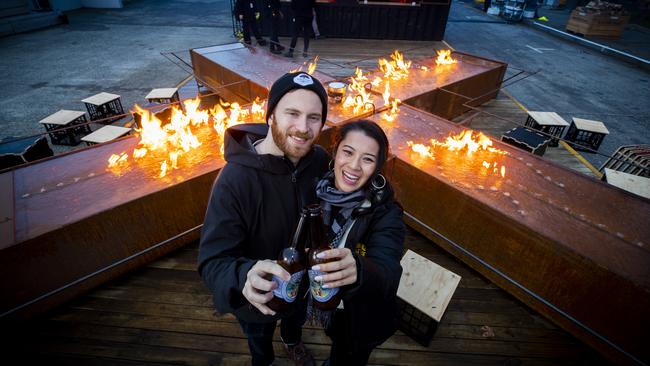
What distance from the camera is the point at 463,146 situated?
4.77 metres

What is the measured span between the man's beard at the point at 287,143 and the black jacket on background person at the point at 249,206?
6 centimetres

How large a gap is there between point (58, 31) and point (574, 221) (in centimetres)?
2375

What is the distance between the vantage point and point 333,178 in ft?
7.48

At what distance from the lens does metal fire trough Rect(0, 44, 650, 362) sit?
3.00 metres

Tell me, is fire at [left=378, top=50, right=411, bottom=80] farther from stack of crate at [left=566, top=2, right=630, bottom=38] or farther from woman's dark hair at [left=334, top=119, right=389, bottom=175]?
stack of crate at [left=566, top=2, right=630, bottom=38]

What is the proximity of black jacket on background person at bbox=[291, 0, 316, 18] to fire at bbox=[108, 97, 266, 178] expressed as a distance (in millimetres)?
6730

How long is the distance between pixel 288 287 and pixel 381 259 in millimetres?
625

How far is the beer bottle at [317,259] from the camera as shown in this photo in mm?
1734

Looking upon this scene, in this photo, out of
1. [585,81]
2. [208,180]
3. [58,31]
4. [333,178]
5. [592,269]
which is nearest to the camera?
[333,178]

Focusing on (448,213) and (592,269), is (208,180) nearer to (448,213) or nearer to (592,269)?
(448,213)

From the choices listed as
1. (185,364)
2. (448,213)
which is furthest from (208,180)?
(448,213)

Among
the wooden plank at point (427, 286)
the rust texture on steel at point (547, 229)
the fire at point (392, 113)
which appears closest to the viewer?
the rust texture on steel at point (547, 229)

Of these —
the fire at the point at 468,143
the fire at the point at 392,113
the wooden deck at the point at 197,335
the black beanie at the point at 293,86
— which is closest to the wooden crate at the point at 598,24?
the fire at the point at 392,113

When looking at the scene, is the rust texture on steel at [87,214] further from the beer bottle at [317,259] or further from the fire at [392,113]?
the fire at [392,113]
